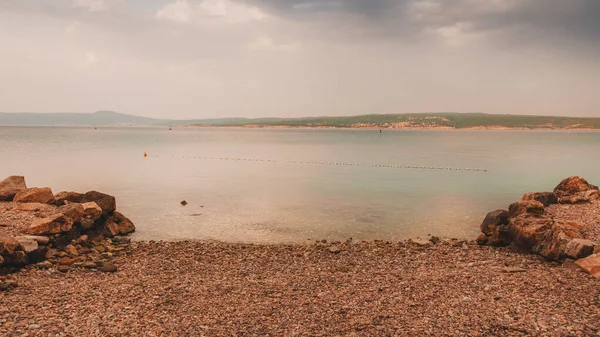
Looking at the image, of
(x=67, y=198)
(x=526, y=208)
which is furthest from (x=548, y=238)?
(x=67, y=198)

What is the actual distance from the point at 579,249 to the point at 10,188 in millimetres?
28856

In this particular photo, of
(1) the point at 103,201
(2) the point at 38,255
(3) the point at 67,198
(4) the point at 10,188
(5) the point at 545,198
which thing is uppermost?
(4) the point at 10,188

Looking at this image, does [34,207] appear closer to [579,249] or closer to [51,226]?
[51,226]

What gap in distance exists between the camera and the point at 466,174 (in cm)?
4841

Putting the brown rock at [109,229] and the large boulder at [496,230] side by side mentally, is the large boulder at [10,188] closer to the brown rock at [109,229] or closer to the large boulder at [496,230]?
the brown rock at [109,229]

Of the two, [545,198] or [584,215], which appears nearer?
[584,215]

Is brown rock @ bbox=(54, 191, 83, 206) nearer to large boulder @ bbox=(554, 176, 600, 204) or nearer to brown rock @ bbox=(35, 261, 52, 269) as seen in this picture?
brown rock @ bbox=(35, 261, 52, 269)

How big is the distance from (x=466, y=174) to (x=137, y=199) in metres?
37.0

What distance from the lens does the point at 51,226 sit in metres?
16.8

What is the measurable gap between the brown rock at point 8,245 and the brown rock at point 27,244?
0.30 meters

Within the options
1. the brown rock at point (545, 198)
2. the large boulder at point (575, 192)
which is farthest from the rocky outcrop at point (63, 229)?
the large boulder at point (575, 192)

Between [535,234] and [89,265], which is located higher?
[535,234]

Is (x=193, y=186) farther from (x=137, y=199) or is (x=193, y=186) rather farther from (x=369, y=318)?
(x=369, y=318)

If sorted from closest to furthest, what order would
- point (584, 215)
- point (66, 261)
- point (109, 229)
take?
point (66, 261) < point (109, 229) < point (584, 215)
